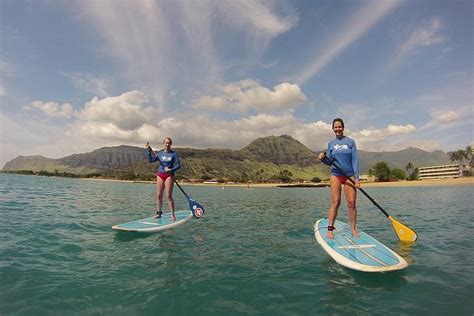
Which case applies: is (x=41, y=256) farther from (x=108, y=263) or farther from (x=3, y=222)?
(x=3, y=222)

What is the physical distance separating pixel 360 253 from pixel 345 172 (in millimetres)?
2745

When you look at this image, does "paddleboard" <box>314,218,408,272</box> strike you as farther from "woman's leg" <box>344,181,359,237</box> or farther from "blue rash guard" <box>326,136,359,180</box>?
"blue rash guard" <box>326,136,359,180</box>

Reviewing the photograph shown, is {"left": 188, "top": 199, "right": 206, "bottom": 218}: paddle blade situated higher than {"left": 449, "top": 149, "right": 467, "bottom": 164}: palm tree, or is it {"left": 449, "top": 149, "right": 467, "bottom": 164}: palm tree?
{"left": 449, "top": 149, "right": 467, "bottom": 164}: palm tree

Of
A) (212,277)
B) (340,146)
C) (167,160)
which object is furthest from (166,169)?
(340,146)

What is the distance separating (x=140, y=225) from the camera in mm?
11758

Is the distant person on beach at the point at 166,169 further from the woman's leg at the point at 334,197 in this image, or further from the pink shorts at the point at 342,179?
the pink shorts at the point at 342,179

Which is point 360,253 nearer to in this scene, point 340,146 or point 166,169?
point 340,146

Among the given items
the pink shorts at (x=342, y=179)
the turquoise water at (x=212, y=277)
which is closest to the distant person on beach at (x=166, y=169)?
the turquoise water at (x=212, y=277)

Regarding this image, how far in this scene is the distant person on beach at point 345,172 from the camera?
935 cm

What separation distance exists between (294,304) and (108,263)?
193 inches

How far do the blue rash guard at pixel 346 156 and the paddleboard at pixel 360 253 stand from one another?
79.9 inches

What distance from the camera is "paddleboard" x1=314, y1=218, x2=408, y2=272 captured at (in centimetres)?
676

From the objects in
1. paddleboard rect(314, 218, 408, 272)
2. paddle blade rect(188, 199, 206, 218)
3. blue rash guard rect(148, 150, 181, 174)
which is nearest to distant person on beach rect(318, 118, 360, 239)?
paddleboard rect(314, 218, 408, 272)

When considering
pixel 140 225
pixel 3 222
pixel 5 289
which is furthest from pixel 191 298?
pixel 3 222
